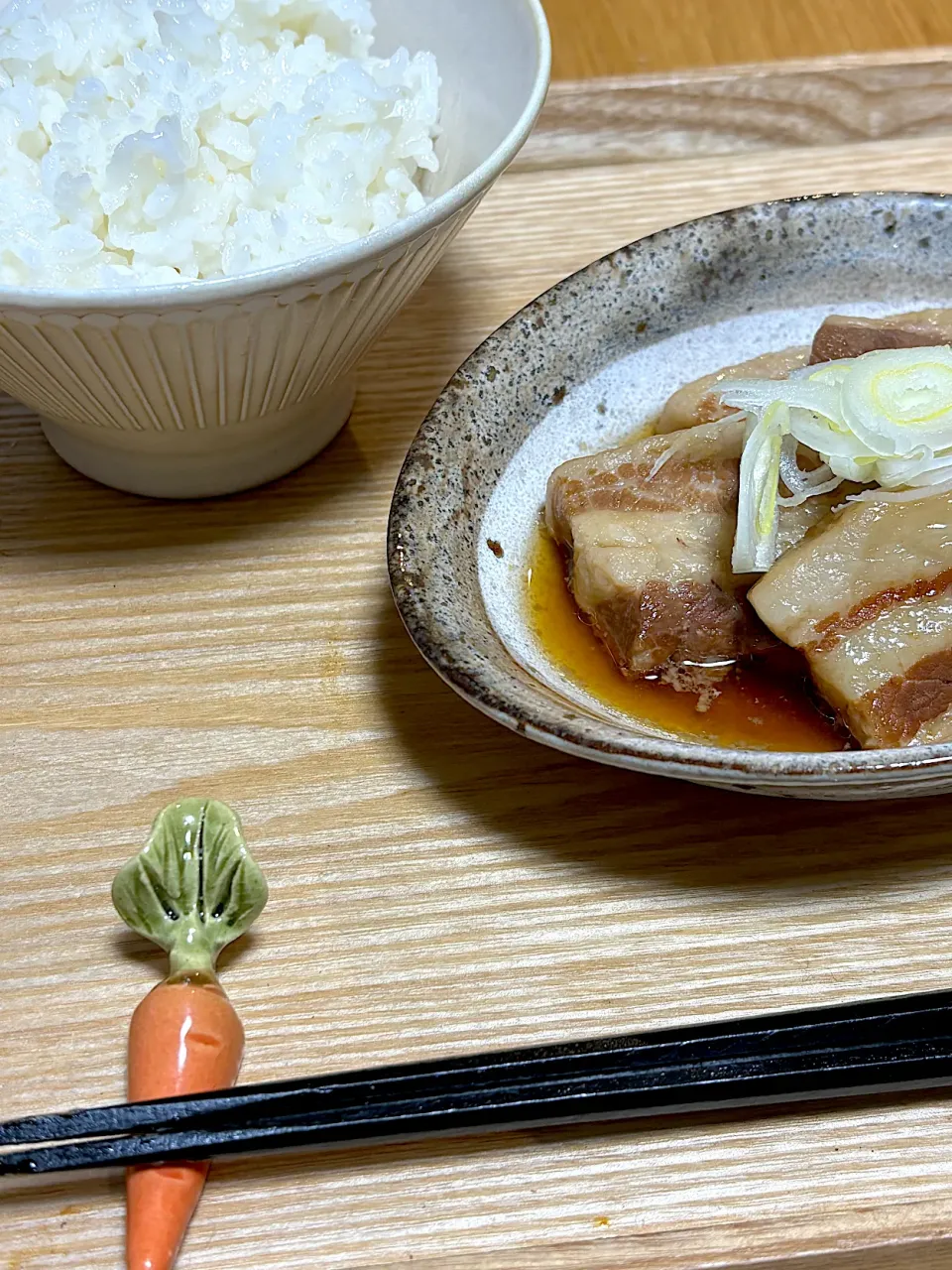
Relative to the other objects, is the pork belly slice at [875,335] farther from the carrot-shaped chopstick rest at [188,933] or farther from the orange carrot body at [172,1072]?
the orange carrot body at [172,1072]

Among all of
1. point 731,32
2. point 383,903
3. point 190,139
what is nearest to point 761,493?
point 383,903

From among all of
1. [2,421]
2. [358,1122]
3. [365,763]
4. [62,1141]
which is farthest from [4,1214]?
[2,421]

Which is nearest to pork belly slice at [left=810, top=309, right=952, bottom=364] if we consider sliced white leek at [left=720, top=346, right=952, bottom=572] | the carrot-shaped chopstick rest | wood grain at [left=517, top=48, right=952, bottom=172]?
sliced white leek at [left=720, top=346, right=952, bottom=572]

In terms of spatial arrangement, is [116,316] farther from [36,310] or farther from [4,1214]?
[4,1214]

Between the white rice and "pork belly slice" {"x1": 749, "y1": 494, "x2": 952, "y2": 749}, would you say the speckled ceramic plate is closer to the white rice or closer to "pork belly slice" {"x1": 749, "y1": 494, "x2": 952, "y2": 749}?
"pork belly slice" {"x1": 749, "y1": 494, "x2": 952, "y2": 749}

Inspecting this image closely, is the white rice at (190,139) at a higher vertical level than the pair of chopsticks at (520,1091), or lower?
higher

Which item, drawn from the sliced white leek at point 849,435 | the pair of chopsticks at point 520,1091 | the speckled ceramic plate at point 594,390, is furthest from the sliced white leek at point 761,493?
the pair of chopsticks at point 520,1091
